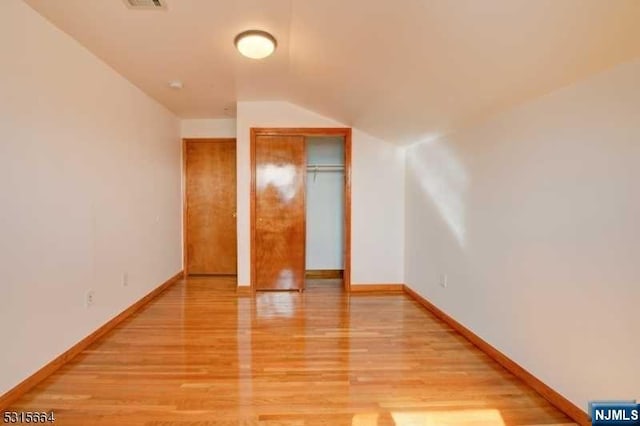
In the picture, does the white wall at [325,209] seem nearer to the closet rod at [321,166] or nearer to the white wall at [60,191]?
the closet rod at [321,166]

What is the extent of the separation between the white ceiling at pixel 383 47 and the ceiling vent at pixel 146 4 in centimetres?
4

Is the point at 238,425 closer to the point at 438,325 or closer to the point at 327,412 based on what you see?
the point at 327,412

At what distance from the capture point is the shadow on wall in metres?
3.01

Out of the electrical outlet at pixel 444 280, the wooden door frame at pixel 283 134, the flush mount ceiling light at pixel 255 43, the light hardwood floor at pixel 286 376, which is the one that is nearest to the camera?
the light hardwood floor at pixel 286 376

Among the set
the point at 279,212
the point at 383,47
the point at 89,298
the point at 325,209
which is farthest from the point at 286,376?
the point at 325,209

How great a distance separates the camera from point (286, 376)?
226cm

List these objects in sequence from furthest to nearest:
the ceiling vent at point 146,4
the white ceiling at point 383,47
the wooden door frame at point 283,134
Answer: the wooden door frame at point 283,134 → the ceiling vent at point 146,4 → the white ceiling at point 383,47

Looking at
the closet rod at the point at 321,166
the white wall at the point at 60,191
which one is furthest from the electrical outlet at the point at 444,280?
the white wall at the point at 60,191

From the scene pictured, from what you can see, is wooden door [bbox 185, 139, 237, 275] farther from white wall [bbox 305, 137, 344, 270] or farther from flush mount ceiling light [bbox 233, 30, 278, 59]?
flush mount ceiling light [bbox 233, 30, 278, 59]

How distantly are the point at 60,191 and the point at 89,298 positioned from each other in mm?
887

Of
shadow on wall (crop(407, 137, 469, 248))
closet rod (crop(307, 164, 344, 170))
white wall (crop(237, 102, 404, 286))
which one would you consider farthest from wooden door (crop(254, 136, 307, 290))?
shadow on wall (crop(407, 137, 469, 248))

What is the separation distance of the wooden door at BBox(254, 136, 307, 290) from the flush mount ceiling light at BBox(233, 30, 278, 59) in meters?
1.74

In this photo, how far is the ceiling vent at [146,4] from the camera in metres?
1.98

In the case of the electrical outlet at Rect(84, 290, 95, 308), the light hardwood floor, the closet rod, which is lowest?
the light hardwood floor
